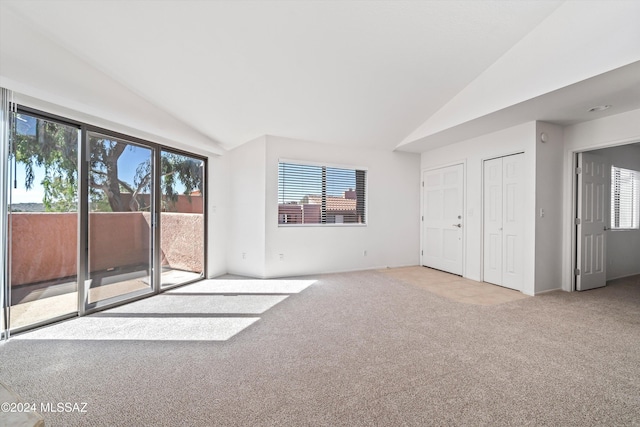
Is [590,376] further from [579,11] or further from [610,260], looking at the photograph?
[610,260]

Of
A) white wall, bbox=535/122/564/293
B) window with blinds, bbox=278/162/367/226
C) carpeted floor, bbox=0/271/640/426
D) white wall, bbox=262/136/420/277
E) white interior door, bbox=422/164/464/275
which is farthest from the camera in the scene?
white interior door, bbox=422/164/464/275

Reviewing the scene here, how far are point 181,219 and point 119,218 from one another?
37.9 inches

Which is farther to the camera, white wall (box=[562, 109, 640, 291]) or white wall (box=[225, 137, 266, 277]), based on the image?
white wall (box=[225, 137, 266, 277])

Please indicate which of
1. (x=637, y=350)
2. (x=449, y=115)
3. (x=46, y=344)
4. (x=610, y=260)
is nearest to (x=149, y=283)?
(x=46, y=344)

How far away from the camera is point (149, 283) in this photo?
12.9ft

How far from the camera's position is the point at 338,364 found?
6.99 feet

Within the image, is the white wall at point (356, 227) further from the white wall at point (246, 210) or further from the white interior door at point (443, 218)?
the white interior door at point (443, 218)

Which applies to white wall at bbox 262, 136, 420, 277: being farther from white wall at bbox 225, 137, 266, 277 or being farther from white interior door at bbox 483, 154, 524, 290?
white interior door at bbox 483, 154, 524, 290

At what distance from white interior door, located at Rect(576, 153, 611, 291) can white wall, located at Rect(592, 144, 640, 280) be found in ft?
1.62

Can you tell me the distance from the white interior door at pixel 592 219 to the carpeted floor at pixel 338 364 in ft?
2.48

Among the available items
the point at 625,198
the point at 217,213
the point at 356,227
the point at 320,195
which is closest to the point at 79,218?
the point at 217,213

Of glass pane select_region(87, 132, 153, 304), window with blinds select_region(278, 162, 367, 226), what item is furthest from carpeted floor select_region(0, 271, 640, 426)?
window with blinds select_region(278, 162, 367, 226)

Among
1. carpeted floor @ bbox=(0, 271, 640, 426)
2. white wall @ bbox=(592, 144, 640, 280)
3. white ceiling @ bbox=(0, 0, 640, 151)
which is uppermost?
white ceiling @ bbox=(0, 0, 640, 151)

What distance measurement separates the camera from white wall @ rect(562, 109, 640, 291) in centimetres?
355
